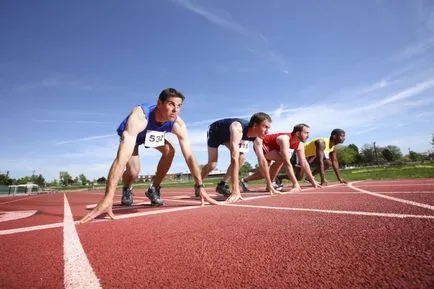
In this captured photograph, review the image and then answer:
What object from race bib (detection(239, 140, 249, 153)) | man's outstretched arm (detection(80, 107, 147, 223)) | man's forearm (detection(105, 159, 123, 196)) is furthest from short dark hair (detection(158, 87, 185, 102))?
race bib (detection(239, 140, 249, 153))

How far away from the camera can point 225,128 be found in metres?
6.49

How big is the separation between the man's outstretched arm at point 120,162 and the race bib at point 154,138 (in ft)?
2.52

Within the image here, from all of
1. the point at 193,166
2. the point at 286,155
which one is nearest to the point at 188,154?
the point at 193,166

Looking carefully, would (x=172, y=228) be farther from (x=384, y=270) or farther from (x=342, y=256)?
(x=384, y=270)

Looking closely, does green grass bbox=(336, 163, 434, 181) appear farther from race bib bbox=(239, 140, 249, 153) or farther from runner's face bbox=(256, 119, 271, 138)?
runner's face bbox=(256, 119, 271, 138)

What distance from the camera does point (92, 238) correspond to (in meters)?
2.43

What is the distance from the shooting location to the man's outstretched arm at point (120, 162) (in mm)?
3174

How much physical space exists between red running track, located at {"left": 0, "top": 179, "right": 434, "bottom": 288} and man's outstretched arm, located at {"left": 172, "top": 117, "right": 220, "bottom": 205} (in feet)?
5.32

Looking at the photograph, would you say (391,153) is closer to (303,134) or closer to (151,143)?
(303,134)

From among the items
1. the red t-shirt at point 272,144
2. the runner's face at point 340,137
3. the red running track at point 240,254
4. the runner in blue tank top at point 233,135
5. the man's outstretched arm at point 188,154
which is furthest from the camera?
the runner's face at point 340,137

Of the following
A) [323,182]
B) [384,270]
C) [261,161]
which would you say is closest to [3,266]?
[384,270]

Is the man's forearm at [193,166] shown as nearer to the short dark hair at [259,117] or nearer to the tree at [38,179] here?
the short dark hair at [259,117]

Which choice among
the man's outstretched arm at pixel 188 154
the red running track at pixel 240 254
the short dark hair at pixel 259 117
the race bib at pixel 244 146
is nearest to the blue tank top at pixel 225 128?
the race bib at pixel 244 146

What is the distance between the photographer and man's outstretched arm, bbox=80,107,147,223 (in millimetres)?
3174
